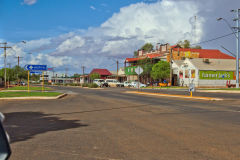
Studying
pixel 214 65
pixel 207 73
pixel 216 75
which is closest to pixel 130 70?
pixel 214 65

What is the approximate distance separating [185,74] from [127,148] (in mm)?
56121

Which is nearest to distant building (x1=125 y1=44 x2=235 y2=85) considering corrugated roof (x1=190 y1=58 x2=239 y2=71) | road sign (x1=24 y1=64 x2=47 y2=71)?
corrugated roof (x1=190 y1=58 x2=239 y2=71)

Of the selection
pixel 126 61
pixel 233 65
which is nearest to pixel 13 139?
pixel 233 65

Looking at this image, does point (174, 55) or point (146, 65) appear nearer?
point (146, 65)

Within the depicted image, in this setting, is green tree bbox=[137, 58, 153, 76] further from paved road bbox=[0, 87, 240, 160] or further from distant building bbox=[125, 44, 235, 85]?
paved road bbox=[0, 87, 240, 160]

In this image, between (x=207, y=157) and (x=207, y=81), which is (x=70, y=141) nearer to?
(x=207, y=157)

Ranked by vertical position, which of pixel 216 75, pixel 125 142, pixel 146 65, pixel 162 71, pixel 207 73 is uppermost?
pixel 146 65

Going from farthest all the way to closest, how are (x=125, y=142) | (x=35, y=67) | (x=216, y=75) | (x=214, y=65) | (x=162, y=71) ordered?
(x=162, y=71), (x=214, y=65), (x=216, y=75), (x=35, y=67), (x=125, y=142)

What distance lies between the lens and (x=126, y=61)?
85.6m

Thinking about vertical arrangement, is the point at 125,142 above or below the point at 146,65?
below

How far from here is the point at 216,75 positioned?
56750 mm

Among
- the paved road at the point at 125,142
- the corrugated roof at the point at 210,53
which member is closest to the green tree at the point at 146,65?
the corrugated roof at the point at 210,53

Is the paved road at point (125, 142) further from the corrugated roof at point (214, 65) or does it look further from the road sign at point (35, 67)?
the corrugated roof at point (214, 65)

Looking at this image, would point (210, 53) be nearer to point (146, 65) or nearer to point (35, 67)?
point (146, 65)
